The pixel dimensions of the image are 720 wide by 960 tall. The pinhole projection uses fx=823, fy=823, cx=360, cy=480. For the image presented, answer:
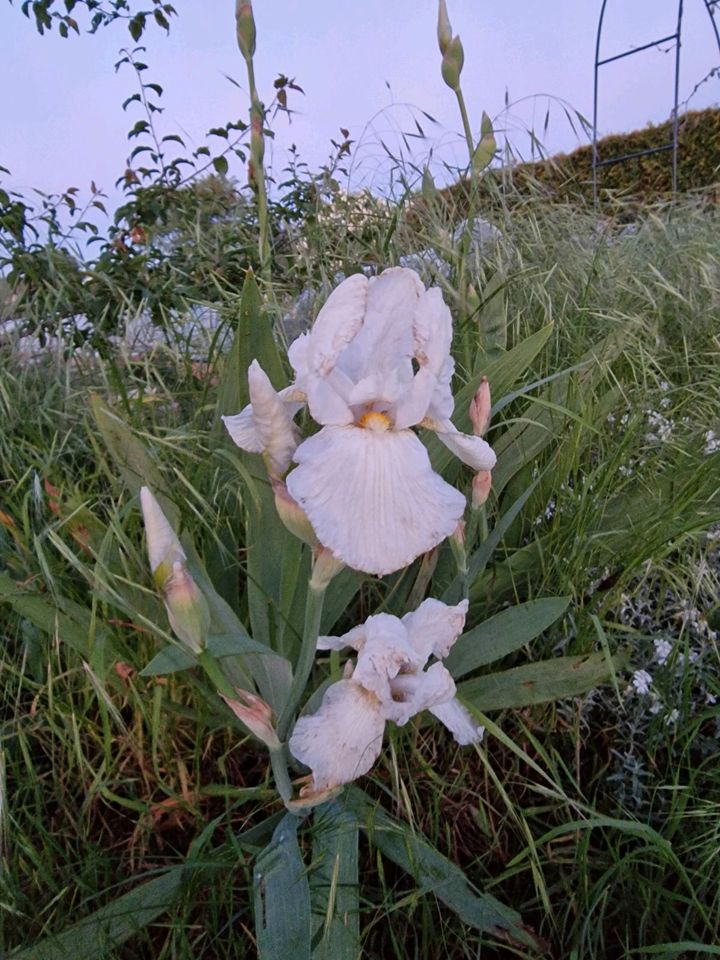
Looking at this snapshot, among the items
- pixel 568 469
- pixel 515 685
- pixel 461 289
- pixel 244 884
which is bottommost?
pixel 244 884

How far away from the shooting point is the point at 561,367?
1838 mm

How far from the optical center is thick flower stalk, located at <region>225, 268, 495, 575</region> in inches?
31.4

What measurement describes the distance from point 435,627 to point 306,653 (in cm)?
16

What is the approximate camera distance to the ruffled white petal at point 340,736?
91 cm

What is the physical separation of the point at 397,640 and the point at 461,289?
0.88 meters

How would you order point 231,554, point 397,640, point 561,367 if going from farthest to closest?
1. point 561,367
2. point 231,554
3. point 397,640

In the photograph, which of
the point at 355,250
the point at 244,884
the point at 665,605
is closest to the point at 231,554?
the point at 244,884

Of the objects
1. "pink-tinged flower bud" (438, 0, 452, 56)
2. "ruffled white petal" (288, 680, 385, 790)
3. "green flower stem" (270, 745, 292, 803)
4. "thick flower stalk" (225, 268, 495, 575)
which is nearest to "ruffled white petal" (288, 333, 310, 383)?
"thick flower stalk" (225, 268, 495, 575)

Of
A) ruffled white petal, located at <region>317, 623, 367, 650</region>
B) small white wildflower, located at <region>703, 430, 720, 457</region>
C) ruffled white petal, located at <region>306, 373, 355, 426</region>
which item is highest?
ruffled white petal, located at <region>306, 373, 355, 426</region>

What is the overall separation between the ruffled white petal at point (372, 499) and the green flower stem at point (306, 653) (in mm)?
131

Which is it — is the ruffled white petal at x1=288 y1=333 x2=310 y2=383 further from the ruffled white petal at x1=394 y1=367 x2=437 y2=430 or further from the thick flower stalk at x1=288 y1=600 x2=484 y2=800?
the thick flower stalk at x1=288 y1=600 x2=484 y2=800

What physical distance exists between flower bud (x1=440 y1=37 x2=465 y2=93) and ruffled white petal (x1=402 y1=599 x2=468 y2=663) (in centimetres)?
100

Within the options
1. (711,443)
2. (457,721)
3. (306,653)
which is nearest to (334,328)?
(306,653)

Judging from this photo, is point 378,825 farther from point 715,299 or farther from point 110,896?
point 715,299
